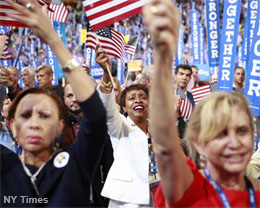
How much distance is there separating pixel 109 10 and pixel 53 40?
2.09 metres

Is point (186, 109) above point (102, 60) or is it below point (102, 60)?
below

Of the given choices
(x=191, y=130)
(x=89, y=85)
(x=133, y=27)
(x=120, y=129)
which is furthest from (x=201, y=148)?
(x=133, y=27)

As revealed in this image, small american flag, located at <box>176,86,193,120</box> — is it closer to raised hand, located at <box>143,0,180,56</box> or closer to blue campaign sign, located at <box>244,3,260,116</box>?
blue campaign sign, located at <box>244,3,260,116</box>

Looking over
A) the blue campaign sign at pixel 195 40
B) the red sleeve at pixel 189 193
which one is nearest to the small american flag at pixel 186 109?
the red sleeve at pixel 189 193

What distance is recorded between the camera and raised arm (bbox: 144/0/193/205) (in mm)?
1231

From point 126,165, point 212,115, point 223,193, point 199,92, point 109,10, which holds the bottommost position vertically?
point 126,165

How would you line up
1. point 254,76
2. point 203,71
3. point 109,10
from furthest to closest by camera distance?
1. point 203,71
2. point 254,76
3. point 109,10

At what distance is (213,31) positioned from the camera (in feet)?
22.6

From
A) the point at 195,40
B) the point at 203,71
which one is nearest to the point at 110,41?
the point at 203,71

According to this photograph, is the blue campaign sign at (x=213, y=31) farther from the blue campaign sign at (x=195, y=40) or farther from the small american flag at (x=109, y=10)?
the small american flag at (x=109, y=10)

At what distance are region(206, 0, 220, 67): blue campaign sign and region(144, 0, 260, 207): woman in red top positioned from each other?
5.24 meters

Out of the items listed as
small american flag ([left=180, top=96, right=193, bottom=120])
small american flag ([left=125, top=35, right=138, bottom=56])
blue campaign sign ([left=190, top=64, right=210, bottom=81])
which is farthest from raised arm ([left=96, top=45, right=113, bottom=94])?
blue campaign sign ([left=190, top=64, right=210, bottom=81])

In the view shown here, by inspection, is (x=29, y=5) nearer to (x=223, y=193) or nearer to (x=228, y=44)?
(x=223, y=193)

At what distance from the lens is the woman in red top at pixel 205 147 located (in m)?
1.36
